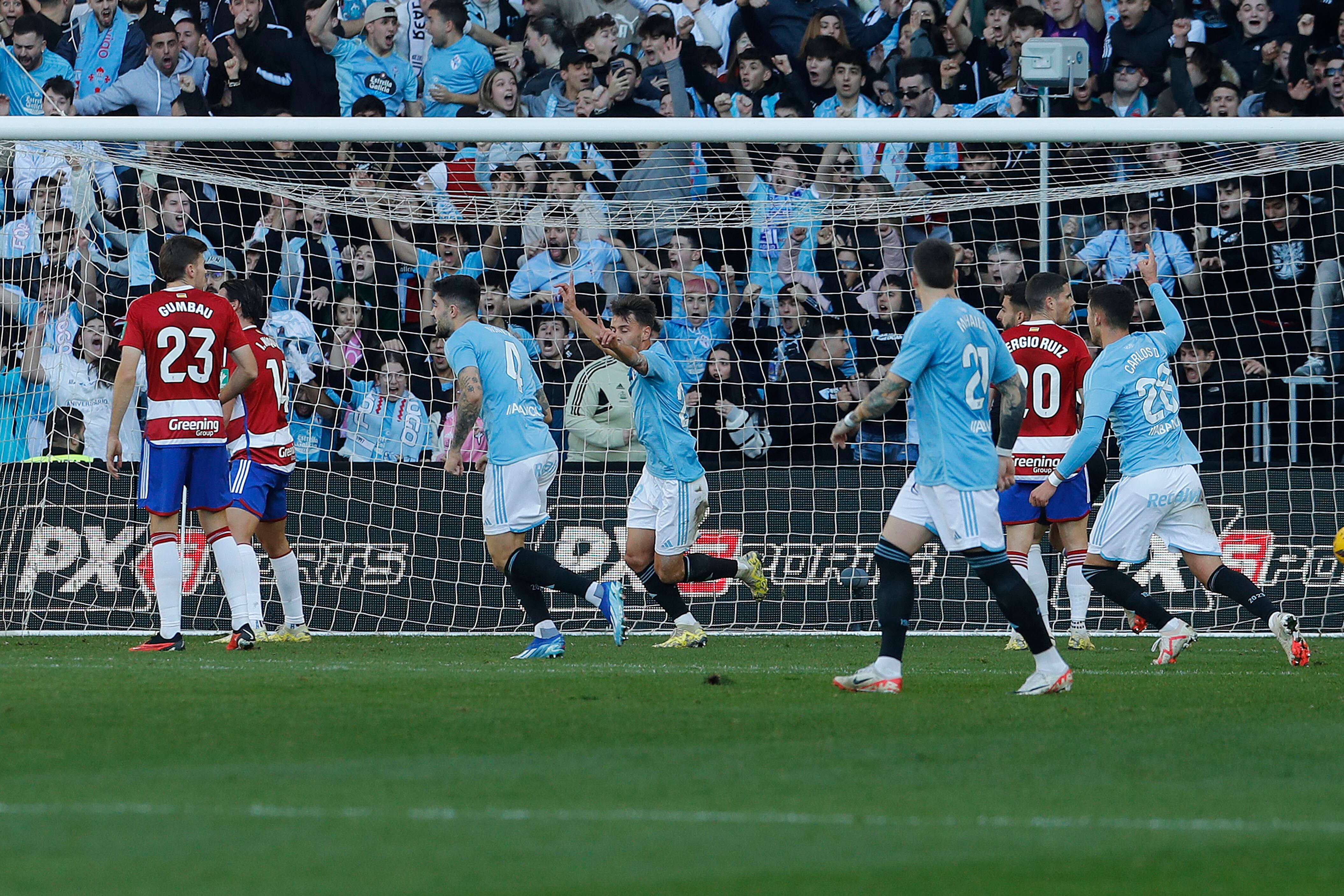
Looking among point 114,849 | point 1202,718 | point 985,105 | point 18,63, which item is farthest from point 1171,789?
point 18,63

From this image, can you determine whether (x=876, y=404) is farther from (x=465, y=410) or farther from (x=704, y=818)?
(x=704, y=818)

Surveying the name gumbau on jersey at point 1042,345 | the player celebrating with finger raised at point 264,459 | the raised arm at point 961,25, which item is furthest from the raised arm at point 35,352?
the raised arm at point 961,25

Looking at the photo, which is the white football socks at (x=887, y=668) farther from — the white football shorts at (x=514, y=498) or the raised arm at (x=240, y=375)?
the raised arm at (x=240, y=375)

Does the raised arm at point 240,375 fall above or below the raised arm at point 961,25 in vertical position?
below

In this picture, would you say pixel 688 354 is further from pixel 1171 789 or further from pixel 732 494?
pixel 1171 789

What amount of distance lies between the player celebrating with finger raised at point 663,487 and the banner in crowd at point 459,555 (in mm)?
1541

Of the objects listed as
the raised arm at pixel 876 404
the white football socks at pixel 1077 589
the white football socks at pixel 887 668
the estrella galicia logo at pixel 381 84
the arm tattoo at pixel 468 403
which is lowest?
the white football socks at pixel 887 668

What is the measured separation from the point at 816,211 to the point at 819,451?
6.27ft

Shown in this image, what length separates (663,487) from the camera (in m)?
10.3

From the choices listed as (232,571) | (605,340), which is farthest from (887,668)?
(232,571)

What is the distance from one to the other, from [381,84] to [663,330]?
15.1ft

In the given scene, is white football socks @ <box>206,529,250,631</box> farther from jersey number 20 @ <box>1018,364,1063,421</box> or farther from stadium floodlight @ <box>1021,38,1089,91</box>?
stadium floodlight @ <box>1021,38,1089,91</box>

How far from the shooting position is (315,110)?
16.3 meters

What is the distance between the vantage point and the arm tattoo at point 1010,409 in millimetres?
7277
